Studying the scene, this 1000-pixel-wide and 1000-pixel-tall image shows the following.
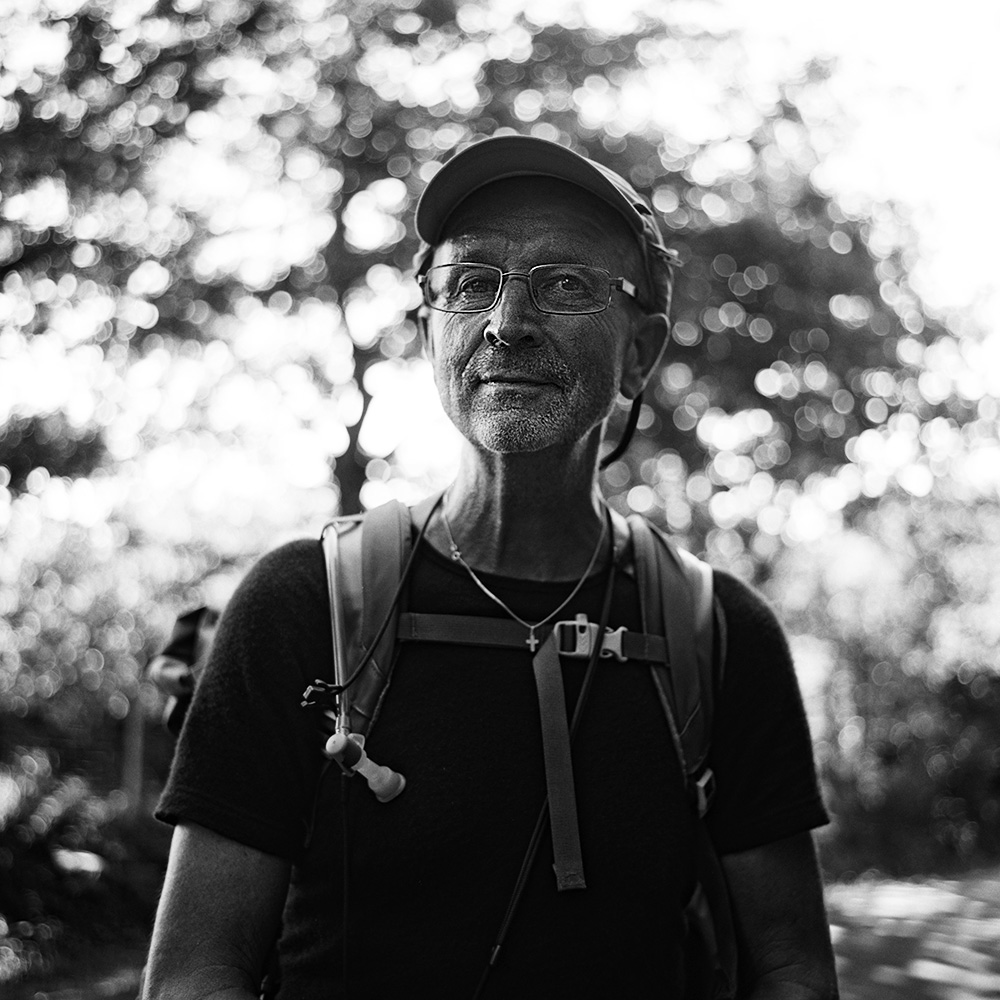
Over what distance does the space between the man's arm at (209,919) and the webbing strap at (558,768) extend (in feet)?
1.35

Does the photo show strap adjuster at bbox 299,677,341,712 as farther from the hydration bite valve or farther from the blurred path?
the blurred path

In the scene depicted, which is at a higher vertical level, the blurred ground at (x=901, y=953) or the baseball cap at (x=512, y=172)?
the baseball cap at (x=512, y=172)

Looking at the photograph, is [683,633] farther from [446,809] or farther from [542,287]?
[542,287]

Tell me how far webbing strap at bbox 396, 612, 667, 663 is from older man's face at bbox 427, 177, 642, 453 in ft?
0.95

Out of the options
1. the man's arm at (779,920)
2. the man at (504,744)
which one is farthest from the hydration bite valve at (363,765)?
the man's arm at (779,920)

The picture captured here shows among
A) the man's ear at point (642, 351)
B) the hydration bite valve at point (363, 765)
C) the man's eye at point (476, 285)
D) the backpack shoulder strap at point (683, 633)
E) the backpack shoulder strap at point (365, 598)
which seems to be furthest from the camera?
the man's ear at point (642, 351)

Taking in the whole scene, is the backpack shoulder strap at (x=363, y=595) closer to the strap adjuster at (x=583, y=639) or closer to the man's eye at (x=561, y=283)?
the strap adjuster at (x=583, y=639)

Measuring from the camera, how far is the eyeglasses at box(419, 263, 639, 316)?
207 centimetres

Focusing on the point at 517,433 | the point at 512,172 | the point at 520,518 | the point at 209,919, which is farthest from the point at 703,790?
the point at 512,172

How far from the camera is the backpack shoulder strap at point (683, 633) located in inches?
77.9

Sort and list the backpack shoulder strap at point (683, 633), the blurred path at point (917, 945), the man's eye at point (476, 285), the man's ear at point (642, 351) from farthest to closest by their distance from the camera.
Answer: the blurred path at point (917, 945) → the man's ear at point (642, 351) → the man's eye at point (476, 285) → the backpack shoulder strap at point (683, 633)

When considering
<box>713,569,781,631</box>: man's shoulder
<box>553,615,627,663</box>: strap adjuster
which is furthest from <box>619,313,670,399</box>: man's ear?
<box>553,615,627,663</box>: strap adjuster

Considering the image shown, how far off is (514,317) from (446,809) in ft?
2.57

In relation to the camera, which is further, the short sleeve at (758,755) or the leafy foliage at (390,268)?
the leafy foliage at (390,268)
